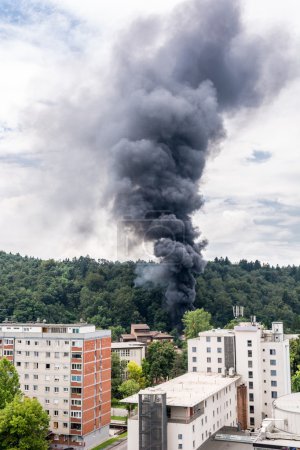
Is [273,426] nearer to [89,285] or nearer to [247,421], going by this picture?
[247,421]

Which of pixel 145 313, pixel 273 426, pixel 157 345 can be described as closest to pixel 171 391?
pixel 273 426

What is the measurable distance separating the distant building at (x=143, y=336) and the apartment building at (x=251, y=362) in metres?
23.2

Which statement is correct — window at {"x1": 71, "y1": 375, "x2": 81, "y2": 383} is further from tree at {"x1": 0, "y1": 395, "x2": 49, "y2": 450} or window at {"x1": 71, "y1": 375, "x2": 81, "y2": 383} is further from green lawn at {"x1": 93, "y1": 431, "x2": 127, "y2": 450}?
tree at {"x1": 0, "y1": 395, "x2": 49, "y2": 450}

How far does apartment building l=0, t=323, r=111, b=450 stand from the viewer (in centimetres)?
3123

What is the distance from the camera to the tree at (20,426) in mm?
24812

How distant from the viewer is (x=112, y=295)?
7600 centimetres

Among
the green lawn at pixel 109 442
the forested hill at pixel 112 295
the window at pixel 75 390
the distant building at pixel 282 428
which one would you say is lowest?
the green lawn at pixel 109 442

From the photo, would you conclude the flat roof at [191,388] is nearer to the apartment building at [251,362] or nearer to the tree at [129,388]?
the apartment building at [251,362]

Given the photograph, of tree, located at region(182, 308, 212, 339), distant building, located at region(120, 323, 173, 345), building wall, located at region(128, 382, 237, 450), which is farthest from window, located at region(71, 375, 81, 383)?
distant building, located at region(120, 323, 173, 345)

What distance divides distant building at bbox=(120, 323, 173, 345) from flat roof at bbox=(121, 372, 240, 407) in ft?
81.5

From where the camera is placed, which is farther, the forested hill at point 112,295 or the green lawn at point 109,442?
the forested hill at point 112,295

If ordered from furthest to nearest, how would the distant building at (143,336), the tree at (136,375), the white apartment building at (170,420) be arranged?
the distant building at (143,336), the tree at (136,375), the white apartment building at (170,420)

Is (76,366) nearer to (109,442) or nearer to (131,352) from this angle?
(109,442)

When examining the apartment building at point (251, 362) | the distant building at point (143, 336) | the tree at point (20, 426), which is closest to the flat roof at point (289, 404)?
the apartment building at point (251, 362)
